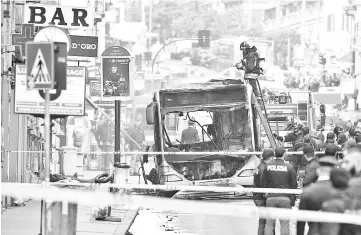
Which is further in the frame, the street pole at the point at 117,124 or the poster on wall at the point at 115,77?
the poster on wall at the point at 115,77

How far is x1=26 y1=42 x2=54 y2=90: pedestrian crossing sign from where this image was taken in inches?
598

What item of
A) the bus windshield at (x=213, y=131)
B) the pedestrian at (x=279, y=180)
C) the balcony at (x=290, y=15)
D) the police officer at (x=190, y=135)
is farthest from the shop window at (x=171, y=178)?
the balcony at (x=290, y=15)

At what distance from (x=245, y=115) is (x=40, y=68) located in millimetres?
15116

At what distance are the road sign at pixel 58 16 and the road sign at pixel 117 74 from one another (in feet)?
5.95

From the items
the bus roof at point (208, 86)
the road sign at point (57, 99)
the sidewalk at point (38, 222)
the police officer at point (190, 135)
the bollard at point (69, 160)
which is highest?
the bus roof at point (208, 86)

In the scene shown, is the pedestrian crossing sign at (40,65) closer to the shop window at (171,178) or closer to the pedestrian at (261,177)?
the pedestrian at (261,177)

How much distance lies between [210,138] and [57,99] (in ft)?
45.1

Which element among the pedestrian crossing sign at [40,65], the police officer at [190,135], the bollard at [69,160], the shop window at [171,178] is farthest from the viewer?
the police officer at [190,135]

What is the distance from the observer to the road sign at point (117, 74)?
25.3 meters

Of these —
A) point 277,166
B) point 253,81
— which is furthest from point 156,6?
point 277,166

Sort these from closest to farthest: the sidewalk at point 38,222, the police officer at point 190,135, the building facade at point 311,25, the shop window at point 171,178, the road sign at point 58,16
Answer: the sidewalk at point 38,222, the road sign at point 58,16, the shop window at point 171,178, the police officer at point 190,135, the building facade at point 311,25

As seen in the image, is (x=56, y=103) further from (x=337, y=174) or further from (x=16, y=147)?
(x=16, y=147)

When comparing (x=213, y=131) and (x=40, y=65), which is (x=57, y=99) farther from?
(x=213, y=131)

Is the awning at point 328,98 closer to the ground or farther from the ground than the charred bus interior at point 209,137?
farther from the ground
